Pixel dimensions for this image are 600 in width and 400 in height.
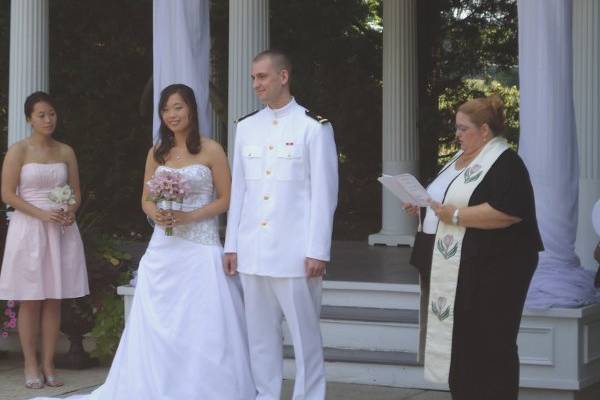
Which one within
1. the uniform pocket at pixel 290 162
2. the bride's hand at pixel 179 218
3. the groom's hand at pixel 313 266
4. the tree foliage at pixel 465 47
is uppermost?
the tree foliage at pixel 465 47

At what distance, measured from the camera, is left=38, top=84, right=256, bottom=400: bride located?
248 inches

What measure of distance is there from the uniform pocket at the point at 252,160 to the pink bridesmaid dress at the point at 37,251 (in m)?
2.14

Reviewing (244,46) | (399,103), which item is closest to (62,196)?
(244,46)

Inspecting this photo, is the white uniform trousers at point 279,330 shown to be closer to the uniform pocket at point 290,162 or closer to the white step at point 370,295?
the uniform pocket at point 290,162

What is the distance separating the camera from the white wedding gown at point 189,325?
6.29m

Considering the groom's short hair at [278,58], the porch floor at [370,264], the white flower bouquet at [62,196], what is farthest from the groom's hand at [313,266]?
the porch floor at [370,264]

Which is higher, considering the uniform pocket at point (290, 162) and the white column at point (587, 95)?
the white column at point (587, 95)

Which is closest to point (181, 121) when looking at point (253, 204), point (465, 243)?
point (253, 204)

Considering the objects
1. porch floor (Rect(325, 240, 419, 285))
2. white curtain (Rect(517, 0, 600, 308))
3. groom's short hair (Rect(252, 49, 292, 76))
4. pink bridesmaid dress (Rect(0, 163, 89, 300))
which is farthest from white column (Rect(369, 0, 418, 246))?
groom's short hair (Rect(252, 49, 292, 76))

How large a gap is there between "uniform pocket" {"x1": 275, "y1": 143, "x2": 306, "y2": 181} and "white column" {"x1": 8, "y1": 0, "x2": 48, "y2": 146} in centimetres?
462

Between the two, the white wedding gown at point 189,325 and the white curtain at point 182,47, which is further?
the white curtain at point 182,47

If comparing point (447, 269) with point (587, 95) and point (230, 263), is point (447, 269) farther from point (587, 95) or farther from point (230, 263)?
point (587, 95)

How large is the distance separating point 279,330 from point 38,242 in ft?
7.62

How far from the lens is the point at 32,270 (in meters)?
7.62
